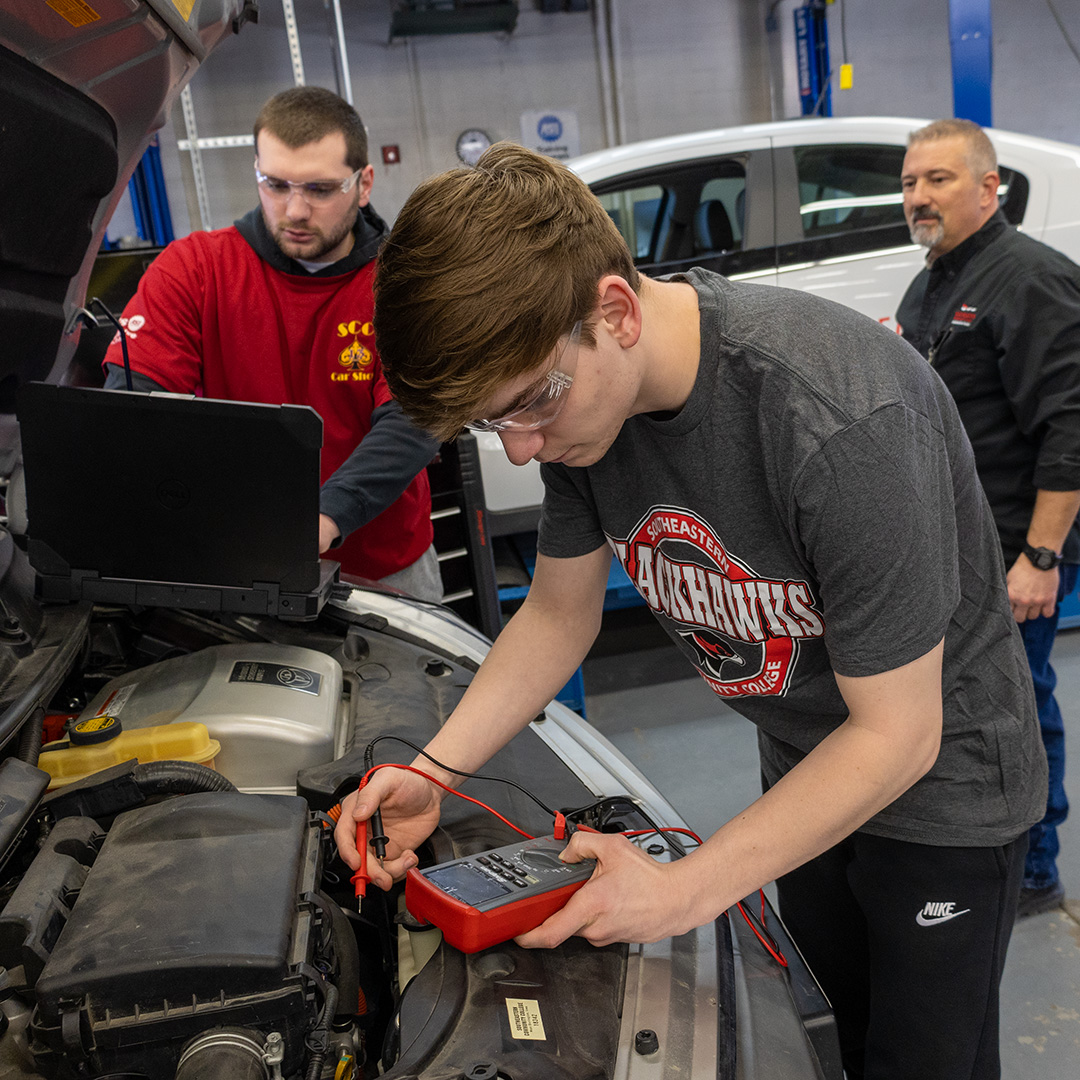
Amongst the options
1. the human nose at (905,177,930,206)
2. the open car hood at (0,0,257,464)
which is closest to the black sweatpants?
the open car hood at (0,0,257,464)

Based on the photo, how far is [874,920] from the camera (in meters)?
1.16

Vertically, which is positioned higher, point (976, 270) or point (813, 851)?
point (976, 270)

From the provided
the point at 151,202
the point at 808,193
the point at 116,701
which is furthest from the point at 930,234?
the point at 151,202

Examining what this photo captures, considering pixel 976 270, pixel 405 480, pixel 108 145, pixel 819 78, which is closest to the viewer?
pixel 108 145

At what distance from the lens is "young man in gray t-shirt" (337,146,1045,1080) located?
31.8 inches

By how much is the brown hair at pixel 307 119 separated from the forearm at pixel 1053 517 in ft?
5.25

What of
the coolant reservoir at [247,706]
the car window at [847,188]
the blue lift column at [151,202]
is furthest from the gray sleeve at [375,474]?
the blue lift column at [151,202]

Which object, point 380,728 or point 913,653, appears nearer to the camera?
point 913,653

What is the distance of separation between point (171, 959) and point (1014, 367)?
1979mm

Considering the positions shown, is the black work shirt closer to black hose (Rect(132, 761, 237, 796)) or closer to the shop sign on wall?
black hose (Rect(132, 761, 237, 796))

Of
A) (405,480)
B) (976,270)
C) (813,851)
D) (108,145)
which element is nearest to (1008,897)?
(813,851)

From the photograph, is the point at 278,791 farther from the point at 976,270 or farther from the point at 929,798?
the point at 976,270

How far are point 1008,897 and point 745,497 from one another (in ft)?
1.88

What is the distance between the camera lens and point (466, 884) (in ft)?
3.21
